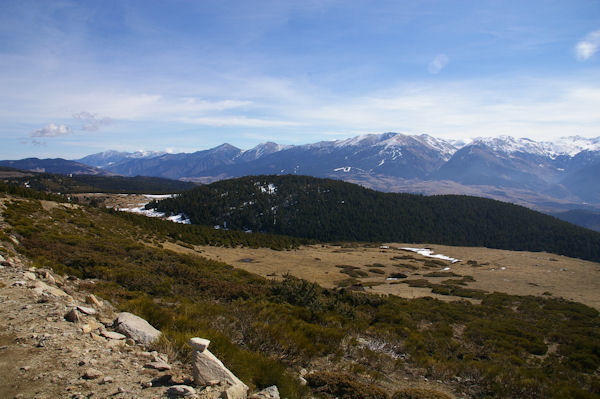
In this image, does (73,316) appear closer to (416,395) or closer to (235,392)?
(235,392)

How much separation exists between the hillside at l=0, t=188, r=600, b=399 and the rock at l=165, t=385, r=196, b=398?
2.38ft

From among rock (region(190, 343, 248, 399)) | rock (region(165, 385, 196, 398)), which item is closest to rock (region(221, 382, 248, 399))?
rock (region(190, 343, 248, 399))

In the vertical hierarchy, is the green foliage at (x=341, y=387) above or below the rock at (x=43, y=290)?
below

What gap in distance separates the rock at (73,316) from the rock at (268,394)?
4227 millimetres

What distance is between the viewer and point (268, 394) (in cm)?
502

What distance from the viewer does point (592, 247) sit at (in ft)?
358

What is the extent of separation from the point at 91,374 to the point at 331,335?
713 cm

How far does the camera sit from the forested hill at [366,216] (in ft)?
358

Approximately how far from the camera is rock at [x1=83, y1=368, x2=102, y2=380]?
4.40 m

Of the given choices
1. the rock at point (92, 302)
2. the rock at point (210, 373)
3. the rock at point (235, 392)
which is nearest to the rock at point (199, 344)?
the rock at point (210, 373)

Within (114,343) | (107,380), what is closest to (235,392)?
(107,380)

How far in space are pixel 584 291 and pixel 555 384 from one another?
37.7 metres

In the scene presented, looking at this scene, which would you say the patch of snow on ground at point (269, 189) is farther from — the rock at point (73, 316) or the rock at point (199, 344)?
the rock at point (199, 344)

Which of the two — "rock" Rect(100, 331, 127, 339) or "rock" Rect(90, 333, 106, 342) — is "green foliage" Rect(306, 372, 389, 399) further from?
"rock" Rect(90, 333, 106, 342)
